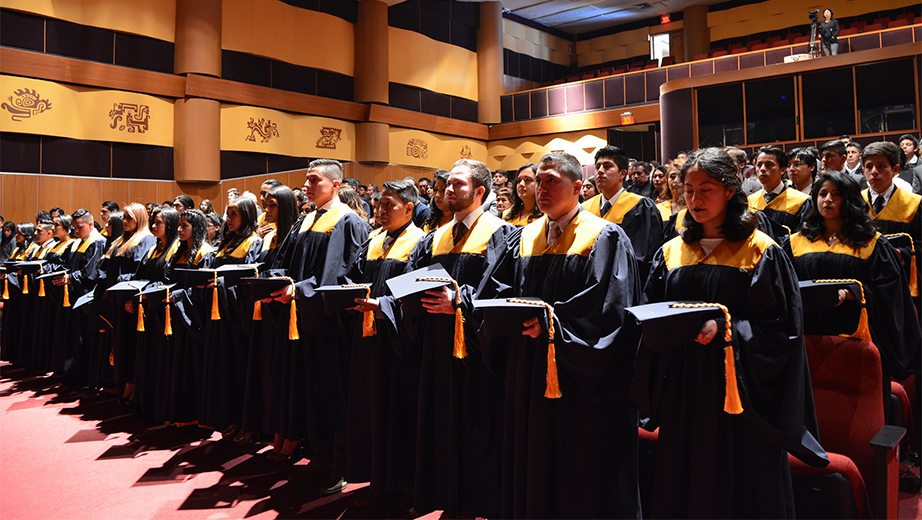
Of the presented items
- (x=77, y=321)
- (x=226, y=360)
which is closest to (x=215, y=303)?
(x=226, y=360)

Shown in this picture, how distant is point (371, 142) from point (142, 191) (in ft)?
15.8

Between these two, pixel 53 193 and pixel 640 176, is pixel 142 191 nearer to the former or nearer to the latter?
pixel 53 193

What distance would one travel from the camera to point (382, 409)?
307 centimetres

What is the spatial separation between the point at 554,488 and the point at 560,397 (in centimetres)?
36

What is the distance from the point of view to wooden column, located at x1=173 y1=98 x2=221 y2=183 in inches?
422

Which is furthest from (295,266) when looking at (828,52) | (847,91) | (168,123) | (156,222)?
(828,52)

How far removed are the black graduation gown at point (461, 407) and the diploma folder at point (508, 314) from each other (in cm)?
40

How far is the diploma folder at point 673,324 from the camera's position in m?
1.92

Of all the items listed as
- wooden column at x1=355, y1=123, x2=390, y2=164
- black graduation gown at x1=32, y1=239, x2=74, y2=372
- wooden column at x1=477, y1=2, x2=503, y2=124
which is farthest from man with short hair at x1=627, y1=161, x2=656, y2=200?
wooden column at x1=477, y1=2, x2=503, y2=124

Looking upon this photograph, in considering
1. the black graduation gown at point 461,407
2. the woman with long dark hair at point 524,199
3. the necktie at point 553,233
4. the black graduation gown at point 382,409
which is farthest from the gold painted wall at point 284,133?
the necktie at point 553,233

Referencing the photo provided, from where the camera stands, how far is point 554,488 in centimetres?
233

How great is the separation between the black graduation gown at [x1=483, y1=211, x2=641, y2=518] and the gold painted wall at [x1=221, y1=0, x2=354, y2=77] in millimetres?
10895

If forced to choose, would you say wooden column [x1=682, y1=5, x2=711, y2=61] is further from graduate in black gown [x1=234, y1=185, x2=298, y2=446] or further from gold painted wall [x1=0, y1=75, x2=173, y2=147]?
graduate in black gown [x1=234, y1=185, x2=298, y2=446]

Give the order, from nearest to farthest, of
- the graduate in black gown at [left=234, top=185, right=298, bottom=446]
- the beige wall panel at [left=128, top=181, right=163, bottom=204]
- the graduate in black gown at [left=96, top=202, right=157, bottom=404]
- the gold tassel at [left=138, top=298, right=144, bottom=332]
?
1. the graduate in black gown at [left=234, top=185, right=298, bottom=446]
2. the gold tassel at [left=138, top=298, right=144, bottom=332]
3. the graduate in black gown at [left=96, top=202, right=157, bottom=404]
4. the beige wall panel at [left=128, top=181, right=163, bottom=204]
